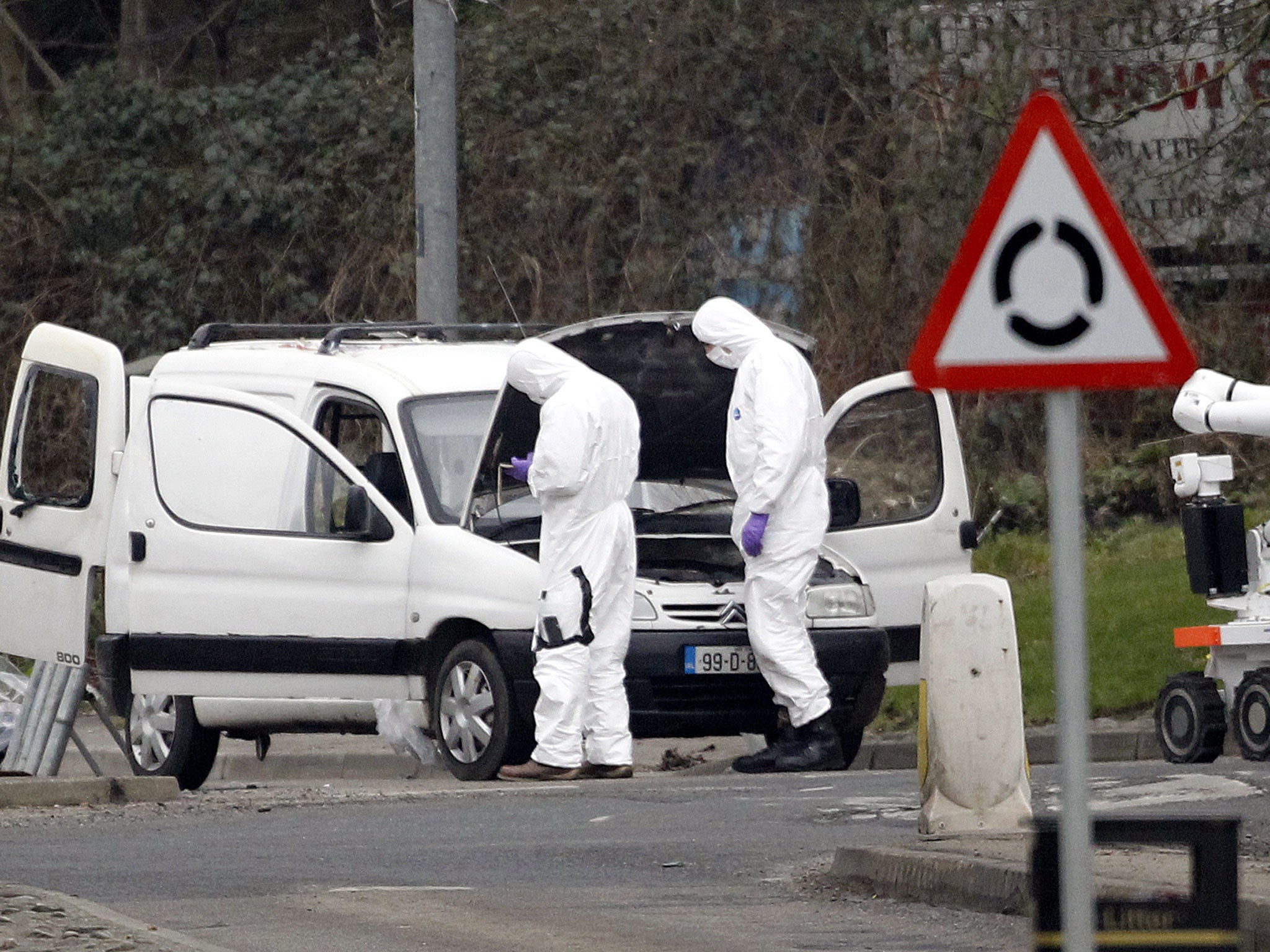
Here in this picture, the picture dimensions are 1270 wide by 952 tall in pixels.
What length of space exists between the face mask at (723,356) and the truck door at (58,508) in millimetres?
2775

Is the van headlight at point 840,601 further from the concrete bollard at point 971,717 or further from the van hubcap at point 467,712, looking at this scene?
the concrete bollard at point 971,717

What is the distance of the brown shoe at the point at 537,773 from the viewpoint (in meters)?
10.8

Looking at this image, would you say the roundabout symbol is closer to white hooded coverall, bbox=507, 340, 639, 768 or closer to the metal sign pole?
the metal sign pole

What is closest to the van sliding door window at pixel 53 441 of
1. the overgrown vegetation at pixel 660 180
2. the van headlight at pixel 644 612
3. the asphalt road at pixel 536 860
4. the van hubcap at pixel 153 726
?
the van hubcap at pixel 153 726

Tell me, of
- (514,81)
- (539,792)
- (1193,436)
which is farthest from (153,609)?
(514,81)

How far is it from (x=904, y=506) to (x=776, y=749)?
1400 millimetres

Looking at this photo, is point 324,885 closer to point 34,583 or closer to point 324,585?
point 324,585

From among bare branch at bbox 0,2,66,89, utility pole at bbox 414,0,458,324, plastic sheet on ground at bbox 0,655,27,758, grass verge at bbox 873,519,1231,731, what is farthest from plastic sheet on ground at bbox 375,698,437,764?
bare branch at bbox 0,2,66,89

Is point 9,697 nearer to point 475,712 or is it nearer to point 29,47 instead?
point 475,712

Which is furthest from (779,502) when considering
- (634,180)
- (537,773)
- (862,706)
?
(634,180)

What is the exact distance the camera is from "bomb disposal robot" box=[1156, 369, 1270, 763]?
11.7 meters

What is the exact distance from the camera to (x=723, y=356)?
1123 cm

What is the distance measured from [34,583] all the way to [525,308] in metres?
10.0

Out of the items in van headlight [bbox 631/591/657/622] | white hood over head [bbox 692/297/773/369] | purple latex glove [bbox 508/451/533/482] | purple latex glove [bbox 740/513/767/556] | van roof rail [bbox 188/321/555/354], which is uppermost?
van roof rail [bbox 188/321/555/354]
